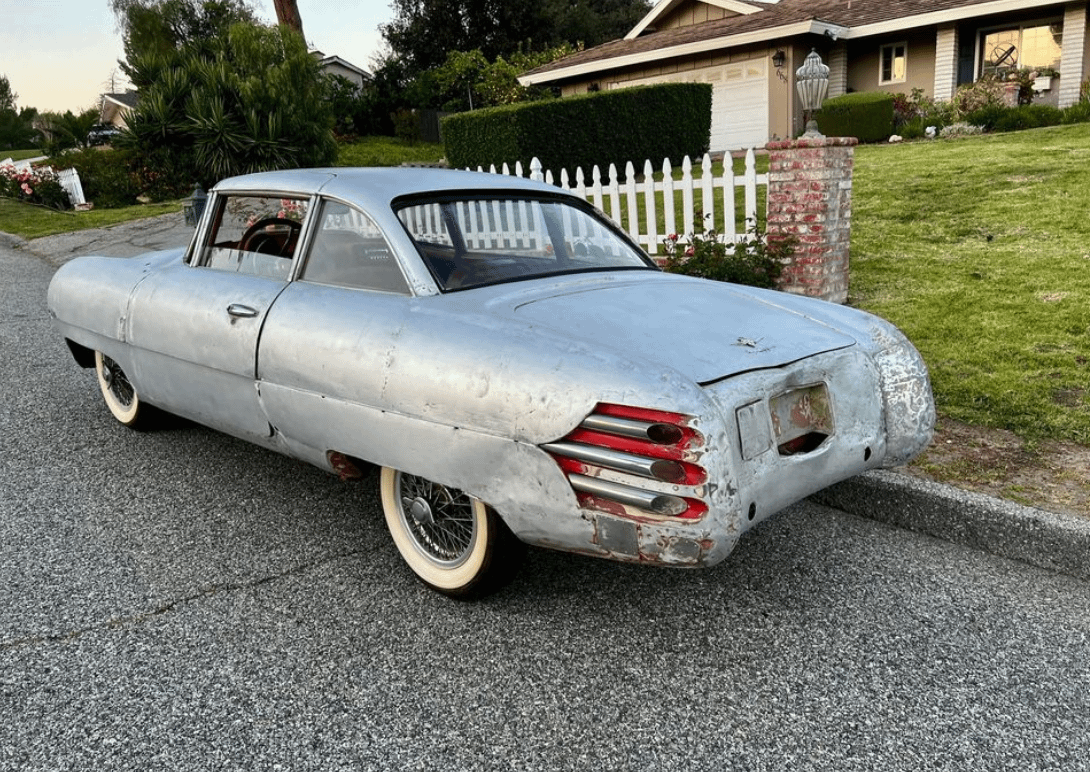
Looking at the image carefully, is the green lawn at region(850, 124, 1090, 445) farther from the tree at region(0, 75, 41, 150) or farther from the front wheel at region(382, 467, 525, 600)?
the tree at region(0, 75, 41, 150)

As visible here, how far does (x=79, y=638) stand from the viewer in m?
2.85

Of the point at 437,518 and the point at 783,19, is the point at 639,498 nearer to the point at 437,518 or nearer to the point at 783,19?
the point at 437,518

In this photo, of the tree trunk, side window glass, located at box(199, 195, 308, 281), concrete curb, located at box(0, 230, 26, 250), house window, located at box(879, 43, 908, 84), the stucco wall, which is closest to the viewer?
side window glass, located at box(199, 195, 308, 281)

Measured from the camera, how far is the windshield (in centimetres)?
326

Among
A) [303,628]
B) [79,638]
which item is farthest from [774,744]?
[79,638]

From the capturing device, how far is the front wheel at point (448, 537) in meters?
2.83

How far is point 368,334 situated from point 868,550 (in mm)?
2107

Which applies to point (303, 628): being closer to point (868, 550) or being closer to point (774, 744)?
point (774, 744)

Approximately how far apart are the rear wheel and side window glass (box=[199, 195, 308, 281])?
1.23m

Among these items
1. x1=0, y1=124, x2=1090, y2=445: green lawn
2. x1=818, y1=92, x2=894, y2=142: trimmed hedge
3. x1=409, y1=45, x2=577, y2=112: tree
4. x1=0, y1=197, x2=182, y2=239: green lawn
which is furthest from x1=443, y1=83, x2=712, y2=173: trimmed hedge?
x1=409, y1=45, x2=577, y2=112: tree

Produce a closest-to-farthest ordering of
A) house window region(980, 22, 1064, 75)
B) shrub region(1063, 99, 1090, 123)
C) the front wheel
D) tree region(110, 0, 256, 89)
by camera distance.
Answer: the front wheel, shrub region(1063, 99, 1090, 123), house window region(980, 22, 1064, 75), tree region(110, 0, 256, 89)

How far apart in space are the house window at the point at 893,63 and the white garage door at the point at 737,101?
10.8 feet

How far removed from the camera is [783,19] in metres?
22.1

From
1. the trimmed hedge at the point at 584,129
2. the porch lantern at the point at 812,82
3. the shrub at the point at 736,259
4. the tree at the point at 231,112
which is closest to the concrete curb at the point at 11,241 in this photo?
the tree at the point at 231,112
